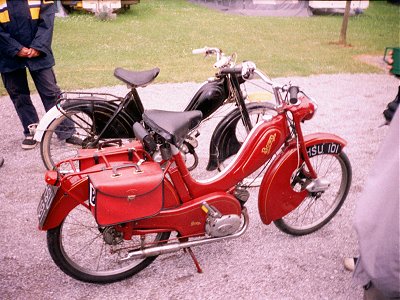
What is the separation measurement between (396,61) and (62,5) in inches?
457

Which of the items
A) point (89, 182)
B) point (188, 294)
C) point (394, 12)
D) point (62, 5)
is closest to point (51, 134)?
point (89, 182)

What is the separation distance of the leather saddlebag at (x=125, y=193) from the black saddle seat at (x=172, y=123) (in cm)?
22

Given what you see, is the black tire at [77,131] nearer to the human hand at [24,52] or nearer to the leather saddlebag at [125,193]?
the human hand at [24,52]

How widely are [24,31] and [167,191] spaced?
2.68 meters

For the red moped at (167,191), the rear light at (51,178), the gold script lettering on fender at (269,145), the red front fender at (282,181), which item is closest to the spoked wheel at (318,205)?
the red moped at (167,191)

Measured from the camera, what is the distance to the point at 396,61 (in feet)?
11.8

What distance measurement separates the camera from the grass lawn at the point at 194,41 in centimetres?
758

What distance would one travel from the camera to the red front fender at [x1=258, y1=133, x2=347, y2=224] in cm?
283

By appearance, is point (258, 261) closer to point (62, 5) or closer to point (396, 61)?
point (396, 61)

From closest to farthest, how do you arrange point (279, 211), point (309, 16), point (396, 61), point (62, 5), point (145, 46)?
point (279, 211) < point (396, 61) < point (145, 46) < point (62, 5) < point (309, 16)

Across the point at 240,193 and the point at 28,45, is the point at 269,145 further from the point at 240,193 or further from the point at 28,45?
the point at 28,45

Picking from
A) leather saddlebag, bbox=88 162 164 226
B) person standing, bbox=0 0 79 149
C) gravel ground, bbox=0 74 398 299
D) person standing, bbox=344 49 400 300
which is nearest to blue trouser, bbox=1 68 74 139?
person standing, bbox=0 0 79 149

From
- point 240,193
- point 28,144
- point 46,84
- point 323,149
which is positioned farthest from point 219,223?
point 28,144

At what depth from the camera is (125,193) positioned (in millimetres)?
2273
